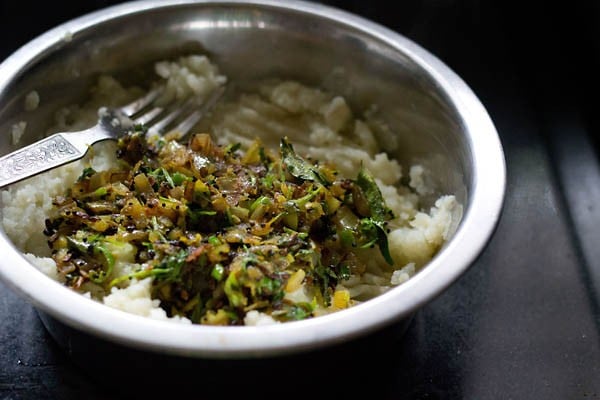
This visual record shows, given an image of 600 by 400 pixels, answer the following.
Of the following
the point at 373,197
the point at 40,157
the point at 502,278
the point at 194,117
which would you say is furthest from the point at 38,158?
the point at 502,278

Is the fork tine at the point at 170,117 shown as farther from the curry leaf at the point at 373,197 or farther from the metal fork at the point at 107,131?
the curry leaf at the point at 373,197

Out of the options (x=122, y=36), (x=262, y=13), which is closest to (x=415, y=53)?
(x=262, y=13)

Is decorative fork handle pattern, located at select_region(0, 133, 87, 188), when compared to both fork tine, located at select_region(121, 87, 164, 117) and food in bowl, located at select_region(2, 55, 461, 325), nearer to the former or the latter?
food in bowl, located at select_region(2, 55, 461, 325)

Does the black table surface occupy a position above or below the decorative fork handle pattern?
below

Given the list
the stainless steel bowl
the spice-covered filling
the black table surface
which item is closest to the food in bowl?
the spice-covered filling

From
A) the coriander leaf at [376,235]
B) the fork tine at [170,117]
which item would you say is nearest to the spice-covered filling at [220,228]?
the coriander leaf at [376,235]

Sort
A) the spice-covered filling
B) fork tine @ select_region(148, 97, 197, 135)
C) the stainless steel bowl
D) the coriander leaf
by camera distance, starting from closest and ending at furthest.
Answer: the stainless steel bowl → the spice-covered filling → the coriander leaf → fork tine @ select_region(148, 97, 197, 135)
